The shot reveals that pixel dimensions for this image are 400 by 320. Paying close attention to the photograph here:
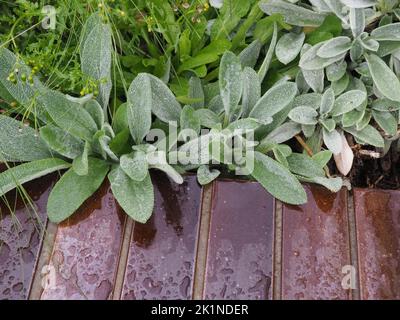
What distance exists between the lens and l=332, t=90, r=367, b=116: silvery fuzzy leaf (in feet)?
3.55

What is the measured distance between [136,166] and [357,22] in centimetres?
56

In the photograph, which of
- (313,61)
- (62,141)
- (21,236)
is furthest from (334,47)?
(21,236)

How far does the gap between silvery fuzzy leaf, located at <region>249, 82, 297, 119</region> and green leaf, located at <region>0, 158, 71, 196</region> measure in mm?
407

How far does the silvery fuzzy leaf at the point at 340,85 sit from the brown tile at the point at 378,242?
0.74ft

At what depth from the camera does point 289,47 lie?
114 cm

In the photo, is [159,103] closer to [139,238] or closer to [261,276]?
[139,238]

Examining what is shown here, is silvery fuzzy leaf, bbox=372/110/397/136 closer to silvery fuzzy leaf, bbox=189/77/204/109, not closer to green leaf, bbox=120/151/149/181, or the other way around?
silvery fuzzy leaf, bbox=189/77/204/109

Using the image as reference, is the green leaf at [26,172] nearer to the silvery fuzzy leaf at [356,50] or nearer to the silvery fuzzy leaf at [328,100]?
the silvery fuzzy leaf at [328,100]

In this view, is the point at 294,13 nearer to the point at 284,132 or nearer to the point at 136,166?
the point at 284,132

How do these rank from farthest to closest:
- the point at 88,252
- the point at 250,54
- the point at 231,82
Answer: the point at 250,54 < the point at 231,82 < the point at 88,252

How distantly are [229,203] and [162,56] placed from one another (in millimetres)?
370

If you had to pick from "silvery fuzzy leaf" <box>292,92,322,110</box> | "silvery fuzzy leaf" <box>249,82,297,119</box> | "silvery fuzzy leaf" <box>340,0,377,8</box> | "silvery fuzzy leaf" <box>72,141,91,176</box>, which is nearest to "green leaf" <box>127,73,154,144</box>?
"silvery fuzzy leaf" <box>72,141,91,176</box>
